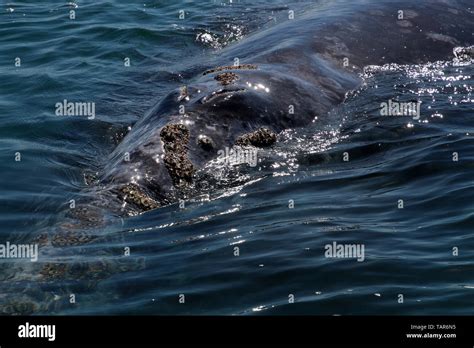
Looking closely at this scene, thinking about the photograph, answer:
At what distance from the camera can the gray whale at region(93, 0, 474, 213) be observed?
9766mm

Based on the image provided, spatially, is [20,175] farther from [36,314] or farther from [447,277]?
[447,277]

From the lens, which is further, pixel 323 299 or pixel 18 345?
pixel 323 299

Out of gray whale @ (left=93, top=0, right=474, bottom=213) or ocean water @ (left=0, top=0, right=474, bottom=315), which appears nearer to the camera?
ocean water @ (left=0, top=0, right=474, bottom=315)

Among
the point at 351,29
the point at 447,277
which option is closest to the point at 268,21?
the point at 351,29

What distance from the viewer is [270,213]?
9.30 meters

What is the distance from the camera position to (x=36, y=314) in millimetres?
7332

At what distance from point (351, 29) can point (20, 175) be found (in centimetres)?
553

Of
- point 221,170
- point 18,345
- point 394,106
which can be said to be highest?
point 394,106

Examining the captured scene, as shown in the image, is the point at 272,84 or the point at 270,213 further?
the point at 272,84

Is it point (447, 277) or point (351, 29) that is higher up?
point (351, 29)

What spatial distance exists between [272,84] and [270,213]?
262 centimetres

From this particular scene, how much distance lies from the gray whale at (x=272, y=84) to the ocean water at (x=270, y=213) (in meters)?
0.24

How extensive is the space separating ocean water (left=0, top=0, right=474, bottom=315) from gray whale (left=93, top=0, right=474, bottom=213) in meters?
0.24

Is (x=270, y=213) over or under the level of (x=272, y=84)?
under
